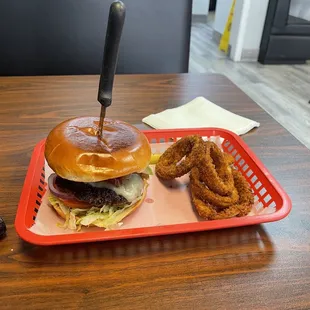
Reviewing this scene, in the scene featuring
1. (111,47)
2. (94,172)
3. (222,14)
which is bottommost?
(222,14)

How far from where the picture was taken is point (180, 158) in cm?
79

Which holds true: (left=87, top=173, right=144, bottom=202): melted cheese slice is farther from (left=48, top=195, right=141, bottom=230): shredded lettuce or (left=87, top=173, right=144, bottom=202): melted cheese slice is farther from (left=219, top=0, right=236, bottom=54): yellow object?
(left=219, top=0, right=236, bottom=54): yellow object

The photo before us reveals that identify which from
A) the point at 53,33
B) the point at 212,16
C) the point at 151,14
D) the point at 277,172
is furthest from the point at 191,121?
the point at 212,16

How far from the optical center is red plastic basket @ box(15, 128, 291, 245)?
1.91 feet

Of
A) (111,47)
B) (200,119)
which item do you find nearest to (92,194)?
(111,47)

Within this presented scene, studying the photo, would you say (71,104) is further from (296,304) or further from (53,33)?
(296,304)

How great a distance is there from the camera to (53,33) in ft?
5.02

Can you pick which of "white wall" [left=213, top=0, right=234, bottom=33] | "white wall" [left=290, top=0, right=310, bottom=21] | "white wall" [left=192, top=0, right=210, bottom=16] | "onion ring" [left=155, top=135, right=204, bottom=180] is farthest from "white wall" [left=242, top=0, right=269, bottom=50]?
"onion ring" [left=155, top=135, right=204, bottom=180]

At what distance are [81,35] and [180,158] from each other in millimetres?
993

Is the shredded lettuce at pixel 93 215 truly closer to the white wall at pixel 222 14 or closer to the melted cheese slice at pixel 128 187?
the melted cheese slice at pixel 128 187

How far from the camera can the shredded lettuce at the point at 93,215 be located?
0.64 metres

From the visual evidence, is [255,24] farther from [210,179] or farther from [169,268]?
[169,268]

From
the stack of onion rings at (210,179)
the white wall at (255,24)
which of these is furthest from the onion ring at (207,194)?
the white wall at (255,24)

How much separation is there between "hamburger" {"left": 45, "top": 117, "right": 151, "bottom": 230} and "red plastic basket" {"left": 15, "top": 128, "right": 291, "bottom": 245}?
0.16 feet
